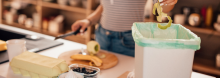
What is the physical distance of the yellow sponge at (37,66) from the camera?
2.93 ft

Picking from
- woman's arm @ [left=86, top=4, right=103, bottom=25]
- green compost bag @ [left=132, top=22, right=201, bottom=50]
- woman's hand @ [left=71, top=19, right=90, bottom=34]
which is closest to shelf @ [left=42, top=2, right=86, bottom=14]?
woman's arm @ [left=86, top=4, right=103, bottom=25]

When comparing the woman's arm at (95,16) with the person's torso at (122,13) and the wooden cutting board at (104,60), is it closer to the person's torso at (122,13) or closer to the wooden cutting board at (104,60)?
the person's torso at (122,13)

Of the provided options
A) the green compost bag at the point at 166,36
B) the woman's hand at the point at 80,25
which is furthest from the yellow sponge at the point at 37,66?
the woman's hand at the point at 80,25

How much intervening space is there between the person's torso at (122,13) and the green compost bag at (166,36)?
49 centimetres

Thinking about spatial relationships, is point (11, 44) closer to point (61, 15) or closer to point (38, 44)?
point (38, 44)

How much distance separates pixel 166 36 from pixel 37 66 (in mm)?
561

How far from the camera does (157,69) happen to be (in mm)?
734

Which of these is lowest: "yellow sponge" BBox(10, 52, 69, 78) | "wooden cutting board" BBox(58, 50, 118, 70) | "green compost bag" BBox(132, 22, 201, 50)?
"wooden cutting board" BBox(58, 50, 118, 70)

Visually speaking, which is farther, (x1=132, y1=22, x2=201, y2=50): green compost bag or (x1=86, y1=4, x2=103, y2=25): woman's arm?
(x1=86, y1=4, x2=103, y2=25): woman's arm

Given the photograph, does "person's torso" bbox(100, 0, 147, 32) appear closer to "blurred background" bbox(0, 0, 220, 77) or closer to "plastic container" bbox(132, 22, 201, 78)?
"plastic container" bbox(132, 22, 201, 78)

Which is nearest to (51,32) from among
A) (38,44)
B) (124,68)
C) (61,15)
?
(61,15)

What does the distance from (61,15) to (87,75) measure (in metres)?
2.35

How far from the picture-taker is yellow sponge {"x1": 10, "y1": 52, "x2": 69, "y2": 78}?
0.89 meters

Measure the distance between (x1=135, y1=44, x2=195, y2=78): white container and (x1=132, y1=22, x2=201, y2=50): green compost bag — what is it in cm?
2
